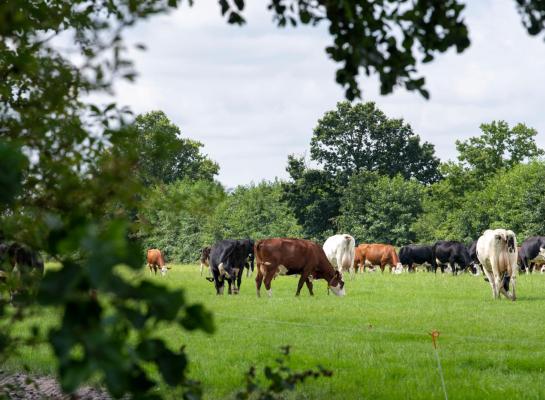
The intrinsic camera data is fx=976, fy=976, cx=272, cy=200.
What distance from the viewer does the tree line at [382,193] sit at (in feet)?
247

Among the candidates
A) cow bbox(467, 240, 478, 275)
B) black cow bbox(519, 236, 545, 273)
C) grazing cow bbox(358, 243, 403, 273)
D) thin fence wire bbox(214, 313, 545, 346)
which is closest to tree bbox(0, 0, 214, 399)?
thin fence wire bbox(214, 313, 545, 346)

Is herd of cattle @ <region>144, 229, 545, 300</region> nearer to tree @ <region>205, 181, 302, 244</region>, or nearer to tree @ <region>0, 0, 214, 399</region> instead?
tree @ <region>0, 0, 214, 399</region>

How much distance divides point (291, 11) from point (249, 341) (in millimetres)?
10688

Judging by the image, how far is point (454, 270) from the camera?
164ft

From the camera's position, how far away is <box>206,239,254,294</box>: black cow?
29.6m

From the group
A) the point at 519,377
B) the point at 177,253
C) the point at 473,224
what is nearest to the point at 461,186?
the point at 473,224

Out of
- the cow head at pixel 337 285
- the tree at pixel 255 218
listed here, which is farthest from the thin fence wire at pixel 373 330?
the tree at pixel 255 218

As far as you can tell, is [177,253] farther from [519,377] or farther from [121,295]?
[121,295]

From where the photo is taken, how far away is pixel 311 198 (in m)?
86.6

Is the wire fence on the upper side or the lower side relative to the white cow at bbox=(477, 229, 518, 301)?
lower

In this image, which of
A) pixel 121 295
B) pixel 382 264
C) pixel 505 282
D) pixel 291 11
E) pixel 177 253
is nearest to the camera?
pixel 121 295

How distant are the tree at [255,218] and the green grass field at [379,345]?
197 feet

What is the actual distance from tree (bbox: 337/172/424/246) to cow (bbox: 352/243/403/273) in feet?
86.3

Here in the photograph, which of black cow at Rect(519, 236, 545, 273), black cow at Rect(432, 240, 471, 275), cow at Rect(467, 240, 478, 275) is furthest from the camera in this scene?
black cow at Rect(519, 236, 545, 273)
